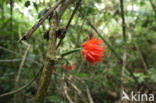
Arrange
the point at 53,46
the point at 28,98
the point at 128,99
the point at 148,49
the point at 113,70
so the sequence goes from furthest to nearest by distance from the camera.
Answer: the point at 148,49
the point at 113,70
the point at 28,98
the point at 128,99
the point at 53,46

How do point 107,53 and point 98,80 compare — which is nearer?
point 98,80

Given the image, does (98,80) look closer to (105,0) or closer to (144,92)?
(144,92)

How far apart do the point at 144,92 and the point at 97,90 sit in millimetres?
751

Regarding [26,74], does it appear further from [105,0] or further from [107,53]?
[105,0]

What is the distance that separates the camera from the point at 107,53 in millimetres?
1680

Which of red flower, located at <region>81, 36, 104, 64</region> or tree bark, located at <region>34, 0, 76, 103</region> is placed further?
red flower, located at <region>81, 36, 104, 64</region>

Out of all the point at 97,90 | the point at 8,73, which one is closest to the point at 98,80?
the point at 97,90

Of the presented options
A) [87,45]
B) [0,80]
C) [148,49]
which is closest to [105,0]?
[148,49]

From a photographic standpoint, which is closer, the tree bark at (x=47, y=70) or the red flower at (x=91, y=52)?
the tree bark at (x=47, y=70)

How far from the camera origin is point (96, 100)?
4.44ft

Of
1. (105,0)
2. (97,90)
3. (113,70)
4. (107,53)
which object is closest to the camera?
(97,90)

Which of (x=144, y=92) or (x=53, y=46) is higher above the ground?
(x=53, y=46)

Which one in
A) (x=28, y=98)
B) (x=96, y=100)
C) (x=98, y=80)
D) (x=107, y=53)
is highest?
(x=107, y=53)

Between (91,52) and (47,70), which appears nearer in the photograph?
(47,70)
